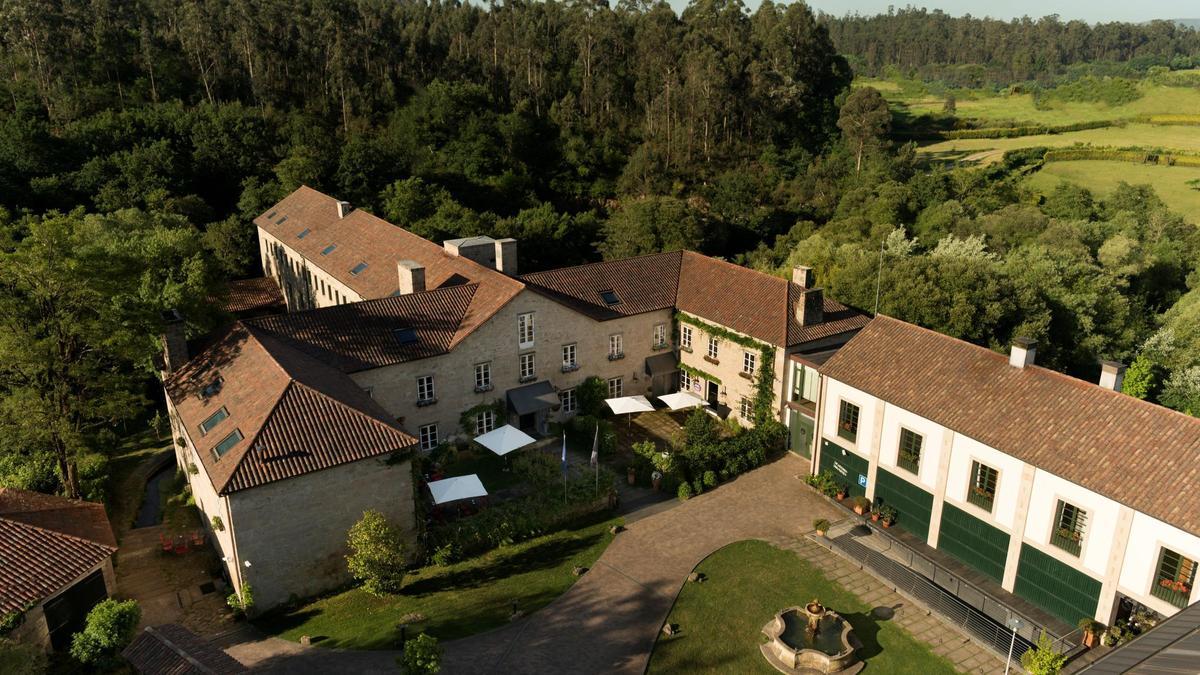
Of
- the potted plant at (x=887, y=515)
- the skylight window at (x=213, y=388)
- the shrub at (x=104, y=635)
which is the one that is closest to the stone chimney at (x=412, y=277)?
the skylight window at (x=213, y=388)

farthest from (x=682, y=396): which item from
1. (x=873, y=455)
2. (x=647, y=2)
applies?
(x=647, y=2)

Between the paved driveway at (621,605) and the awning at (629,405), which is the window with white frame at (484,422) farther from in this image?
the paved driveway at (621,605)

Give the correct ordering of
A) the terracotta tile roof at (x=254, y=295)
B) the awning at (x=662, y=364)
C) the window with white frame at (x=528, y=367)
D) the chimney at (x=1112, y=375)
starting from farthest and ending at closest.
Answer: the terracotta tile roof at (x=254, y=295)
the awning at (x=662, y=364)
the window with white frame at (x=528, y=367)
the chimney at (x=1112, y=375)

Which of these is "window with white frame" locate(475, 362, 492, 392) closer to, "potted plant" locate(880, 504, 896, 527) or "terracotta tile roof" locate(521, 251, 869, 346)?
"terracotta tile roof" locate(521, 251, 869, 346)

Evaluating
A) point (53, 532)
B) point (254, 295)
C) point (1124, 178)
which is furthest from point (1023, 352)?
point (1124, 178)

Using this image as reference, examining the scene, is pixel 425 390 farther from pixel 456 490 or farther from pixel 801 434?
pixel 801 434

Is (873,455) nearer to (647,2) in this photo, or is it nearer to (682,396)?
(682,396)
